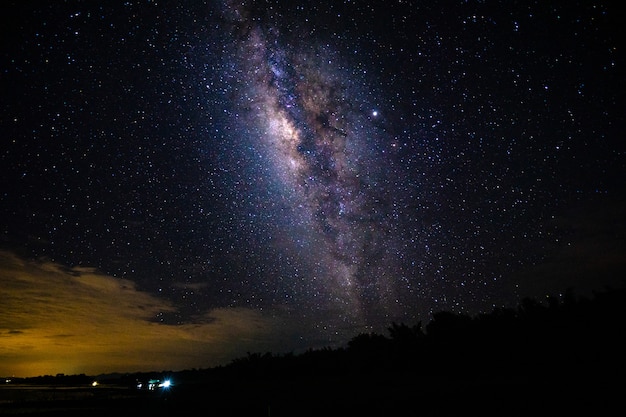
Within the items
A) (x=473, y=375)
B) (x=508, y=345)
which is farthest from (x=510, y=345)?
(x=473, y=375)

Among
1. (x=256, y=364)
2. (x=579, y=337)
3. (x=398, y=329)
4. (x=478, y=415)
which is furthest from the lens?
(x=256, y=364)

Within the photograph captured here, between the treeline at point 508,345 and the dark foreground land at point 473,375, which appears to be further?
the treeline at point 508,345

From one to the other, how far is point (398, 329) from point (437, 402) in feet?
72.0

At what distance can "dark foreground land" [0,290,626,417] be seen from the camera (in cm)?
1438

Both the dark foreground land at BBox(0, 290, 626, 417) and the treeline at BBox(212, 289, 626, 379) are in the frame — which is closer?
the dark foreground land at BBox(0, 290, 626, 417)

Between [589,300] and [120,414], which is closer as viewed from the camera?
[120,414]

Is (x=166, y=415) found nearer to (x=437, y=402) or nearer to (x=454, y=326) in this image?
(x=437, y=402)

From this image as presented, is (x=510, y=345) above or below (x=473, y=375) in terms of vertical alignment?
above

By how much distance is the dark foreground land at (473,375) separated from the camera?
47.2 feet

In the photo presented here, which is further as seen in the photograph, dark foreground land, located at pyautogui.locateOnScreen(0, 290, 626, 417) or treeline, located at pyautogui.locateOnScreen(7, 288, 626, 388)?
treeline, located at pyautogui.locateOnScreen(7, 288, 626, 388)

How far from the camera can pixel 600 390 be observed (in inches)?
548

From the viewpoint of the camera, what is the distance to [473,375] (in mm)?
23656

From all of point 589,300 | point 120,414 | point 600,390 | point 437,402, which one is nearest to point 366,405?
point 437,402

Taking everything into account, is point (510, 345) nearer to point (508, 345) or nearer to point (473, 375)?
point (508, 345)
